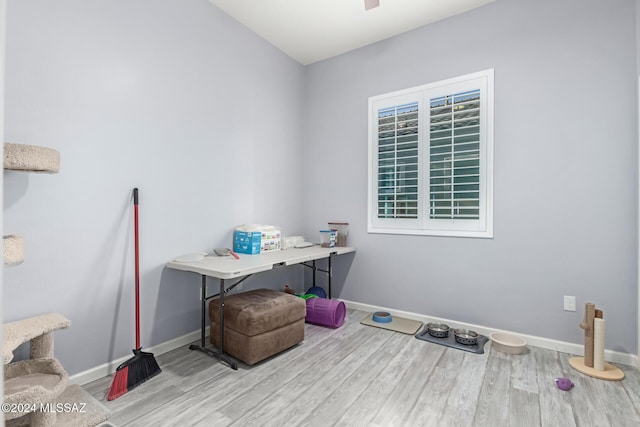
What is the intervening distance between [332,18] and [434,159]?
1.63 m

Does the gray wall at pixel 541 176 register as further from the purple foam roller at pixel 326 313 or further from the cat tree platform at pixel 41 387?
the cat tree platform at pixel 41 387

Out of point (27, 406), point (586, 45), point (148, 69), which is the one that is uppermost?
point (586, 45)

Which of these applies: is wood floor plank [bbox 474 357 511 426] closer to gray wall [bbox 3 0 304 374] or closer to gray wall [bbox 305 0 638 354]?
gray wall [bbox 305 0 638 354]

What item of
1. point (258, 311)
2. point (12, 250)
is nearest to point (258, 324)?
point (258, 311)

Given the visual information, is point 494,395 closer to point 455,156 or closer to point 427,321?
point 427,321

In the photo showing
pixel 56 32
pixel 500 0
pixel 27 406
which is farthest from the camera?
pixel 500 0

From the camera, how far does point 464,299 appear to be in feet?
9.55

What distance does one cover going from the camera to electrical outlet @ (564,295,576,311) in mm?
2453

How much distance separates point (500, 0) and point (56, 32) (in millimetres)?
3281

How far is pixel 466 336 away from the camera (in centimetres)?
265

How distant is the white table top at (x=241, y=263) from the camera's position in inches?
81.6

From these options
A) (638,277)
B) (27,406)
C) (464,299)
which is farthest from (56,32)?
(638,277)

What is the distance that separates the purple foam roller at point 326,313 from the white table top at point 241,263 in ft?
1.58

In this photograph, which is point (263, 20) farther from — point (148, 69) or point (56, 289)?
point (56, 289)
